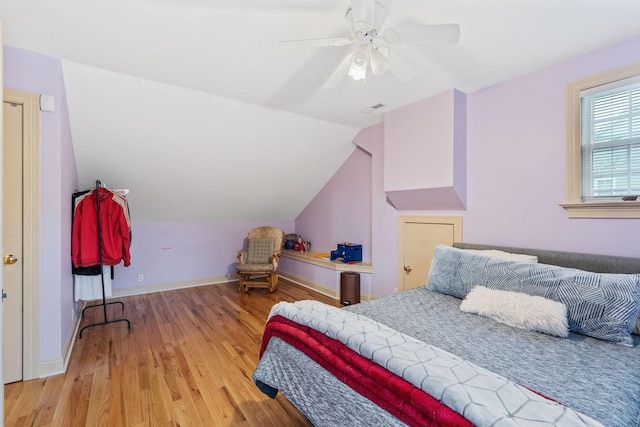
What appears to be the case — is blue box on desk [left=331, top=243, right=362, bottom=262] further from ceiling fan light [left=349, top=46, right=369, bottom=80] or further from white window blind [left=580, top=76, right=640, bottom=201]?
ceiling fan light [left=349, top=46, right=369, bottom=80]

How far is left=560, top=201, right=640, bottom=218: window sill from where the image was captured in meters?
2.02

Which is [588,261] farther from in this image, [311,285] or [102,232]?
[102,232]

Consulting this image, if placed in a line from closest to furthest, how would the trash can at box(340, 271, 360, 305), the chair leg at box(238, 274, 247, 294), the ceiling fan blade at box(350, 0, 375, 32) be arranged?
the ceiling fan blade at box(350, 0, 375, 32), the trash can at box(340, 271, 360, 305), the chair leg at box(238, 274, 247, 294)

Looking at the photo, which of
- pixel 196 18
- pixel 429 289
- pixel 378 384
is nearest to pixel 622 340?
pixel 429 289

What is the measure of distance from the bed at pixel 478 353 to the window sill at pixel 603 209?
0.32m

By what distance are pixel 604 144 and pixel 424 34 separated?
5.74 ft

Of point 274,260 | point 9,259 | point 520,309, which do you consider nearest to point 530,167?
point 520,309

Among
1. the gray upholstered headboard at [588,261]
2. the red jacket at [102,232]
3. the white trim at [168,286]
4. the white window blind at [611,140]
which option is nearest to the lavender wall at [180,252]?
the white trim at [168,286]

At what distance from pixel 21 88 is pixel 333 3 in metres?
2.45

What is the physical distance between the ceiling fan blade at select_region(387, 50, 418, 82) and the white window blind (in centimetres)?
148

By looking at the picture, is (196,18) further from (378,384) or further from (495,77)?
(495,77)

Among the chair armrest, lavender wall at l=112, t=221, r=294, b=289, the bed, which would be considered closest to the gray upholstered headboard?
the bed

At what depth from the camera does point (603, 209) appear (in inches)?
84.0

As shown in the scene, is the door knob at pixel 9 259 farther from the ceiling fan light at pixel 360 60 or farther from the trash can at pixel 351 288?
the trash can at pixel 351 288
